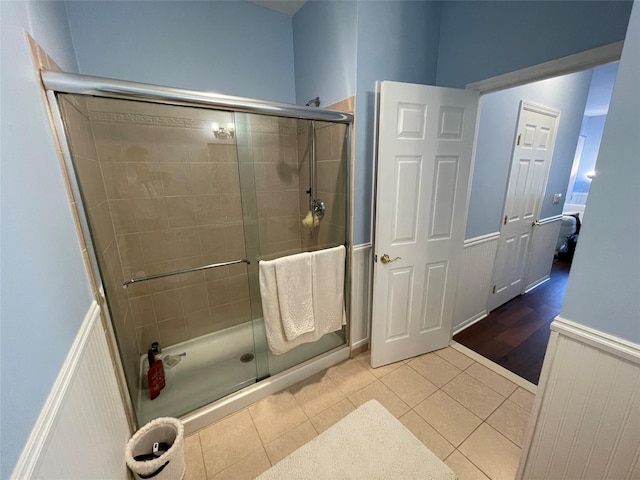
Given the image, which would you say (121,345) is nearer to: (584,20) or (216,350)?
(216,350)

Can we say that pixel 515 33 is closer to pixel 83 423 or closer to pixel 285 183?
pixel 285 183

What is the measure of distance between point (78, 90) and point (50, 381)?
0.99 meters

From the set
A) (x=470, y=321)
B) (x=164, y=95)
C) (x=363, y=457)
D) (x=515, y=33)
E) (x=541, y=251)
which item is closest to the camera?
(x=164, y=95)

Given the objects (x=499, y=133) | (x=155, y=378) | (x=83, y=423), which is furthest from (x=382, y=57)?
(x=155, y=378)

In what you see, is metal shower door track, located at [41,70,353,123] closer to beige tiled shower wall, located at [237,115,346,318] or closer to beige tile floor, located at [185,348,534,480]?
beige tiled shower wall, located at [237,115,346,318]

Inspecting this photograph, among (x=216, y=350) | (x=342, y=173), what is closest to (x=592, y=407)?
(x=342, y=173)

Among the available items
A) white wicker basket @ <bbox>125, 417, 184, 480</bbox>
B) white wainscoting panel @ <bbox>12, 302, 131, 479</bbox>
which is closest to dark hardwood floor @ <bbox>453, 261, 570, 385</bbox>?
white wicker basket @ <bbox>125, 417, 184, 480</bbox>

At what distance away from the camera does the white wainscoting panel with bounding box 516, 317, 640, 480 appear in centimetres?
80

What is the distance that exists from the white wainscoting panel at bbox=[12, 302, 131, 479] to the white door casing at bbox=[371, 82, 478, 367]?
1.48 m

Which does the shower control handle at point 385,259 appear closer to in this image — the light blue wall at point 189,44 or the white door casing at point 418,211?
the white door casing at point 418,211

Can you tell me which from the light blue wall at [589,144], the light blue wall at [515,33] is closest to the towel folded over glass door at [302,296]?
the light blue wall at [515,33]

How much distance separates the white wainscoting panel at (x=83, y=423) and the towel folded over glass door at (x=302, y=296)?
773 millimetres

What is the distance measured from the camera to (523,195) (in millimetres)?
2467

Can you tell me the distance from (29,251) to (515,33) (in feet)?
7.56
